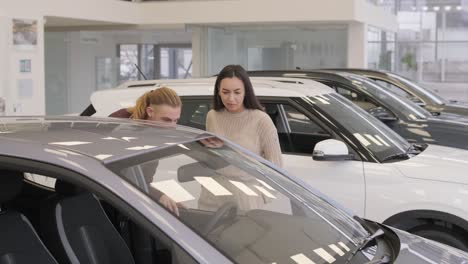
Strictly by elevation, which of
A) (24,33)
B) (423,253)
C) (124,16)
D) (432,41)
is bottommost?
(423,253)

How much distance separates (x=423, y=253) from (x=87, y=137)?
1438 millimetres

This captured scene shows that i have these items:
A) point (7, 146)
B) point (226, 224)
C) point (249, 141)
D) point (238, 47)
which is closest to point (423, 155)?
point (249, 141)

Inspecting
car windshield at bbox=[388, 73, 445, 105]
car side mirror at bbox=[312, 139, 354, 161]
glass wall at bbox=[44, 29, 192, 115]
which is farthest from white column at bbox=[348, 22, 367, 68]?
car side mirror at bbox=[312, 139, 354, 161]

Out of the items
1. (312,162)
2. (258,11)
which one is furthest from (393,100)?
(258,11)

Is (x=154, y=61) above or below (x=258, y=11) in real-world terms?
below

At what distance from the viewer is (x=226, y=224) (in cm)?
265

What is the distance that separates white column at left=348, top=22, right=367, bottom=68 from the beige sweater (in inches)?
440

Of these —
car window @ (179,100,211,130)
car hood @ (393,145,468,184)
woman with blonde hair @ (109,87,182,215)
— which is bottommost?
car hood @ (393,145,468,184)

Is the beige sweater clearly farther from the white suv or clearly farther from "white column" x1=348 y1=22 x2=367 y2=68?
"white column" x1=348 y1=22 x2=367 y2=68

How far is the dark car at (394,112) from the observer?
7.68 meters

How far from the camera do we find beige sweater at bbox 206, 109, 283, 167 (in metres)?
4.41

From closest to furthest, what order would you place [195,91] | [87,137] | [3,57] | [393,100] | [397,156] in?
[87,137] < [397,156] < [195,91] < [393,100] < [3,57]

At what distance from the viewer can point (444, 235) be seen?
471cm

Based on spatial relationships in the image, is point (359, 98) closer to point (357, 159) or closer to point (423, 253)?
point (357, 159)
